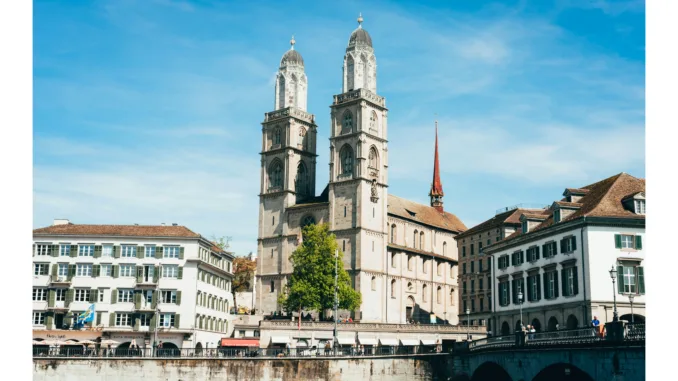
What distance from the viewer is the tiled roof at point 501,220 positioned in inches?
3529

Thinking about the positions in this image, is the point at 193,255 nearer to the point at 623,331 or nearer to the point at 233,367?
the point at 233,367

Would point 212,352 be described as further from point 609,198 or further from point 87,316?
point 609,198

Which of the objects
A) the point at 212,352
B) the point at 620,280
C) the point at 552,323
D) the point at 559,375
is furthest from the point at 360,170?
the point at 559,375

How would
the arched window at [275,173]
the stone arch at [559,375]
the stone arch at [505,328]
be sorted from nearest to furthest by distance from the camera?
the stone arch at [559,375], the stone arch at [505,328], the arched window at [275,173]

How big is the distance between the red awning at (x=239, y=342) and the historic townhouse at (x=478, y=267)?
30.7 meters

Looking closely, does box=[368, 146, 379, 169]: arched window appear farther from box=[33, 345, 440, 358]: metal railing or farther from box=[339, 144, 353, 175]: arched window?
box=[33, 345, 440, 358]: metal railing

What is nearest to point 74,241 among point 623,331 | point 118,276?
point 118,276

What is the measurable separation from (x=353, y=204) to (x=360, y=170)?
174 inches

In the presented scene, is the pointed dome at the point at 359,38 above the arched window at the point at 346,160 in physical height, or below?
above

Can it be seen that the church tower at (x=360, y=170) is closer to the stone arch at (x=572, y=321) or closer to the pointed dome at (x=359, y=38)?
the pointed dome at (x=359, y=38)

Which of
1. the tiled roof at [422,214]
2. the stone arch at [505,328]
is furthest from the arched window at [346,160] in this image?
the stone arch at [505,328]

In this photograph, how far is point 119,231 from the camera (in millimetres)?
77438

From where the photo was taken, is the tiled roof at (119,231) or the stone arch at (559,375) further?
the tiled roof at (119,231)
